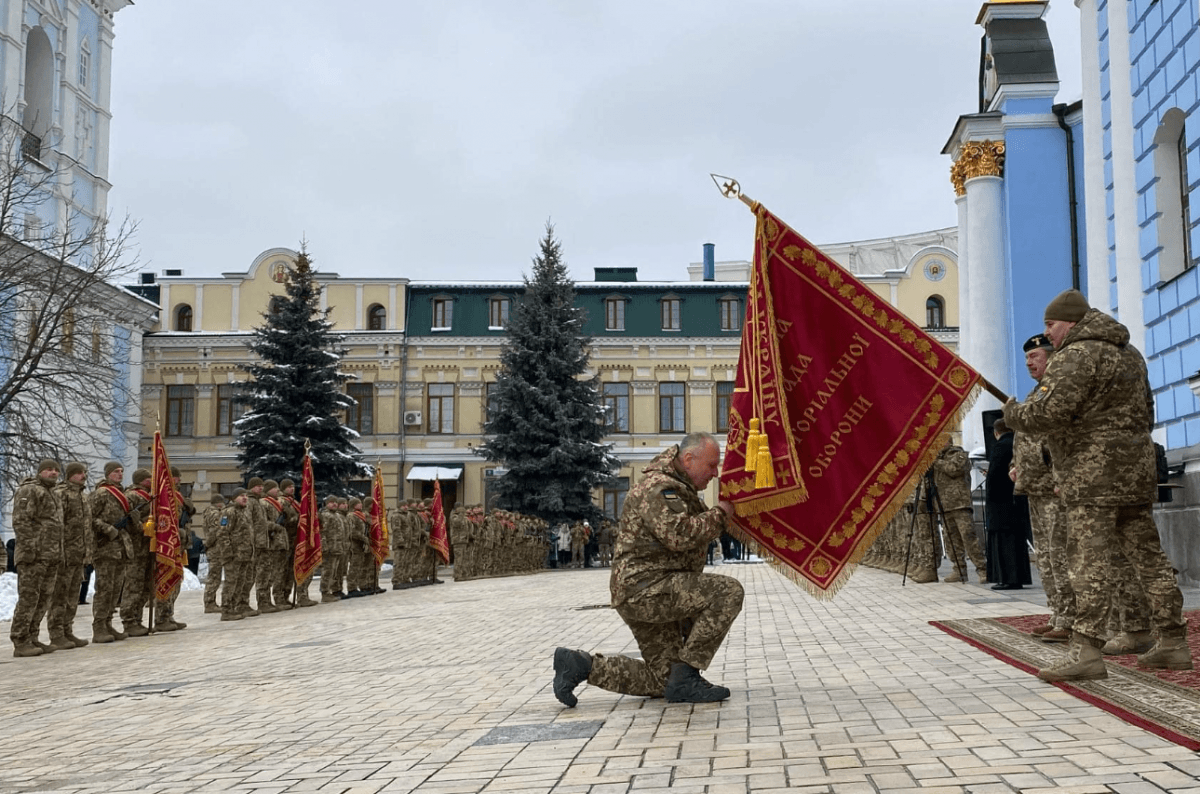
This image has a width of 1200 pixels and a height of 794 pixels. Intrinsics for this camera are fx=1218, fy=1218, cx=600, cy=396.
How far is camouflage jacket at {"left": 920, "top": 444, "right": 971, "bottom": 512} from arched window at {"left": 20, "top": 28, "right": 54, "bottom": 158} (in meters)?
30.5

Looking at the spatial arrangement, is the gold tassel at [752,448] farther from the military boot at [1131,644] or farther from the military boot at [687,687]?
the military boot at [1131,644]

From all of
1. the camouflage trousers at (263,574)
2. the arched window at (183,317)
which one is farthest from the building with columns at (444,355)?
the camouflage trousers at (263,574)

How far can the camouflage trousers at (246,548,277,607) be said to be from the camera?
1781 centimetres

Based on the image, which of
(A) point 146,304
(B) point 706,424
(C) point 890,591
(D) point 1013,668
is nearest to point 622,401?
(B) point 706,424

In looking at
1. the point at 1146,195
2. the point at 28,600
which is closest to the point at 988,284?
the point at 1146,195

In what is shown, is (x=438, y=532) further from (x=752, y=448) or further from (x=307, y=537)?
(x=752, y=448)

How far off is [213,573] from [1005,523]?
11.2 meters

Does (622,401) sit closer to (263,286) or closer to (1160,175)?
(263,286)

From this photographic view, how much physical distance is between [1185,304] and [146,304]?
121 feet

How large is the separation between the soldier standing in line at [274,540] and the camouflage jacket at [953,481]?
929 cm

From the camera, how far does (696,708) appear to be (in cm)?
629

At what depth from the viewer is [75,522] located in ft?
43.1

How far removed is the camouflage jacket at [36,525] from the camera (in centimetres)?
1230

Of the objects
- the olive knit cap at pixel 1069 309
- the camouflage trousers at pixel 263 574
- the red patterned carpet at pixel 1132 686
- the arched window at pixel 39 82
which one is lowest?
the camouflage trousers at pixel 263 574
